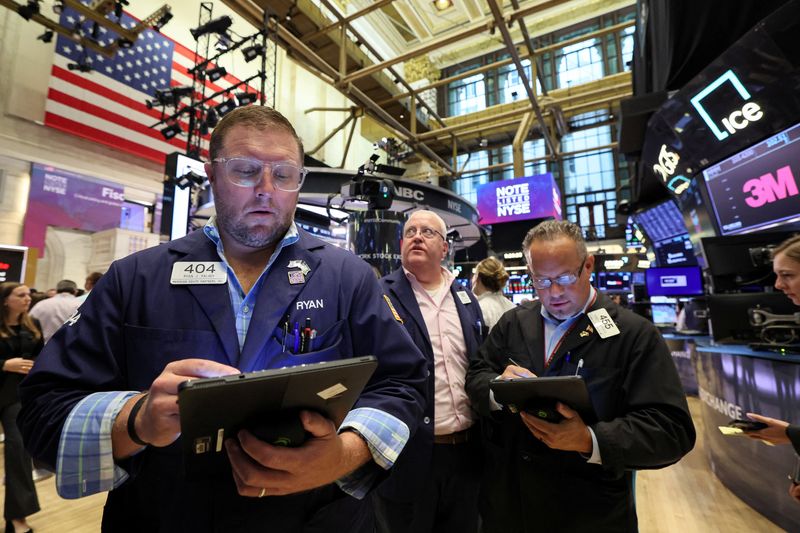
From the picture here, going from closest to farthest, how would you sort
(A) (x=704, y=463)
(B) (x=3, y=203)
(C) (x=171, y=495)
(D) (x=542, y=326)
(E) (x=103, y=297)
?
(C) (x=171, y=495), (E) (x=103, y=297), (D) (x=542, y=326), (A) (x=704, y=463), (B) (x=3, y=203)

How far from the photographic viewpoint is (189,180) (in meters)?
5.36

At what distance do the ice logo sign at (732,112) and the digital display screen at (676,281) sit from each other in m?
4.25

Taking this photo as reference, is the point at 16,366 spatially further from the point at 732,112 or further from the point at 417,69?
the point at 417,69

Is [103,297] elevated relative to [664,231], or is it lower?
lower

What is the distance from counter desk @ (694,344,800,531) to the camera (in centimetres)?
267

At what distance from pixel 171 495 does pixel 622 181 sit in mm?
16627

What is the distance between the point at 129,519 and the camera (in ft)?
3.24

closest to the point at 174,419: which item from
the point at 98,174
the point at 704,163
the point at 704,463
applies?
the point at 704,463

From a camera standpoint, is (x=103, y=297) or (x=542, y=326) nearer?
(x=103, y=297)

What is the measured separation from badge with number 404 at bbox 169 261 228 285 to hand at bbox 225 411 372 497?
46 centimetres

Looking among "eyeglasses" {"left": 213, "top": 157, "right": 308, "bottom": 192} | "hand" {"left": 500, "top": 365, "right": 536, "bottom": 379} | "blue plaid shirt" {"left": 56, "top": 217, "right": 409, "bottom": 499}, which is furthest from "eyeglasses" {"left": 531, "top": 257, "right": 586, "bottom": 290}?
"eyeglasses" {"left": 213, "top": 157, "right": 308, "bottom": 192}

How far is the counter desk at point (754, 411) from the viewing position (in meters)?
2.67

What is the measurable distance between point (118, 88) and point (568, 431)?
10.7 metres

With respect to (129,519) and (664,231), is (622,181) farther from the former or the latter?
(129,519)
